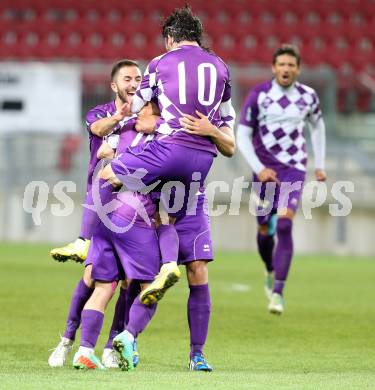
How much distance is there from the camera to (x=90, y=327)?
20.8 feet

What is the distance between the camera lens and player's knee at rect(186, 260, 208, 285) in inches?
263

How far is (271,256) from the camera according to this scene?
11.5 m

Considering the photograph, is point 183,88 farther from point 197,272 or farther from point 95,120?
point 197,272

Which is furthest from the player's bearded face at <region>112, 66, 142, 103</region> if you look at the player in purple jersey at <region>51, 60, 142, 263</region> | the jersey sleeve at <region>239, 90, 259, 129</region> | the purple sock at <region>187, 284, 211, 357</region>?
the jersey sleeve at <region>239, 90, 259, 129</region>

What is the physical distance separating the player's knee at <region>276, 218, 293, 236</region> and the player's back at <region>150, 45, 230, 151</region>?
4.29 m

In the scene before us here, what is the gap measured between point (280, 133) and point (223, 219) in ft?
31.0

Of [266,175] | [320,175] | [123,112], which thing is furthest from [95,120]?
[320,175]

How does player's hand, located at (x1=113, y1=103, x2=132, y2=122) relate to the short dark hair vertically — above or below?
below

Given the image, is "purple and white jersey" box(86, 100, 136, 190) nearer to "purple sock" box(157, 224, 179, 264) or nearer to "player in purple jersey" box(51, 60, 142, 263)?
"player in purple jersey" box(51, 60, 142, 263)

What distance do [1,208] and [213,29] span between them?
6.90 metres

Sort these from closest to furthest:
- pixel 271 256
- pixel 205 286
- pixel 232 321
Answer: pixel 205 286
pixel 232 321
pixel 271 256

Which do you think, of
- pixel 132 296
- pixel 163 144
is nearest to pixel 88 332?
pixel 132 296

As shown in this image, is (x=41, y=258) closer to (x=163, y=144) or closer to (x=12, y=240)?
(x=12, y=240)

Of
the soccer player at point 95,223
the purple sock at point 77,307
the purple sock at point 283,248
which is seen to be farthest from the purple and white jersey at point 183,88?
the purple sock at point 283,248
